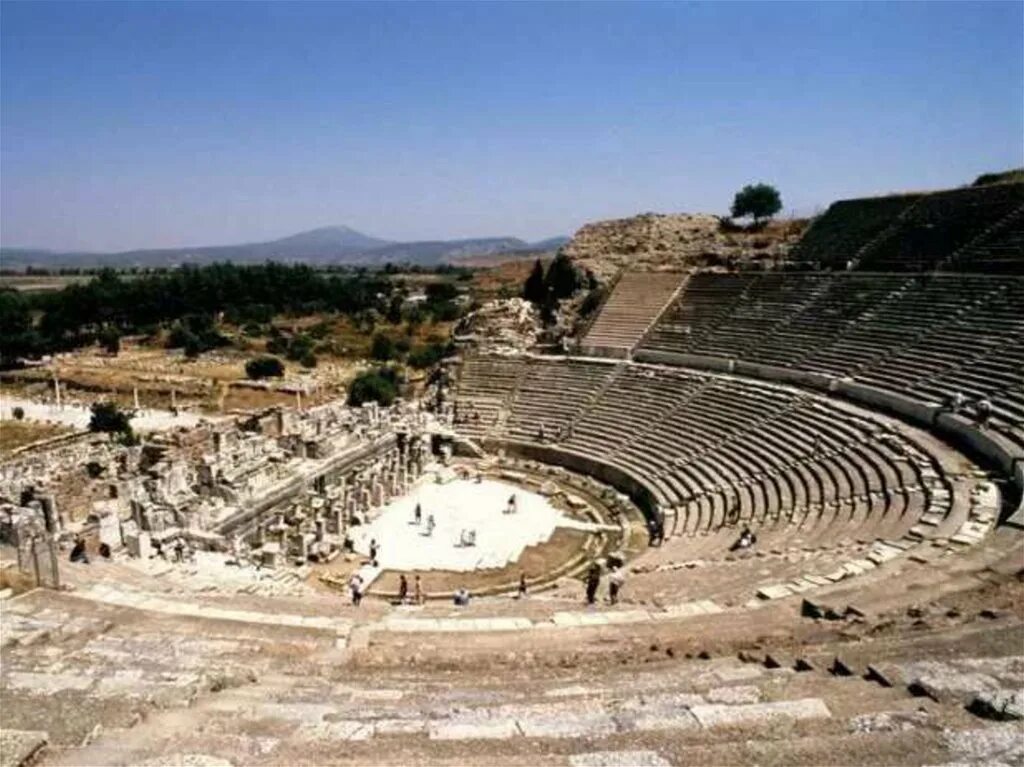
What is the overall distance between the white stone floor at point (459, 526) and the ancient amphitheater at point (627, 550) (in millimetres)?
213

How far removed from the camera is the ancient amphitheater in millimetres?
7406

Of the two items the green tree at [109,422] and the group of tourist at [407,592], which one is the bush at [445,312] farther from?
the group of tourist at [407,592]

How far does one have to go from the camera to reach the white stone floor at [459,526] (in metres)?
21.5

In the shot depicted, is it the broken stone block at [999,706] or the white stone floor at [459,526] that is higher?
the broken stone block at [999,706]

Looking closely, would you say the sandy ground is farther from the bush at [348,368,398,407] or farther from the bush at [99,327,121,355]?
the bush at [99,327,121,355]

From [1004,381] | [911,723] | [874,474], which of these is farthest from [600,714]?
[1004,381]

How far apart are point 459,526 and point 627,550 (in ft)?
17.0

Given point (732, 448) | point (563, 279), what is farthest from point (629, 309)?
point (732, 448)

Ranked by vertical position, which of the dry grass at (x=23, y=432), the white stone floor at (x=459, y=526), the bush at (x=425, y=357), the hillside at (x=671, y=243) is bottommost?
the dry grass at (x=23, y=432)

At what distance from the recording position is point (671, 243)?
45.2 m

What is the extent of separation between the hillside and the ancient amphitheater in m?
1.90

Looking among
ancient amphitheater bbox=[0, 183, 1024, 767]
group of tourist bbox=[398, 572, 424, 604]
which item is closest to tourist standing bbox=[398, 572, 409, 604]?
group of tourist bbox=[398, 572, 424, 604]

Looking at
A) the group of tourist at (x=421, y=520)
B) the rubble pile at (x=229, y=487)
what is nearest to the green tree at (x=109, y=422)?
the rubble pile at (x=229, y=487)

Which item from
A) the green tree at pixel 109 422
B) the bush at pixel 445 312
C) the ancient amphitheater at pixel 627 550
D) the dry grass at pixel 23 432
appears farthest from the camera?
the bush at pixel 445 312
